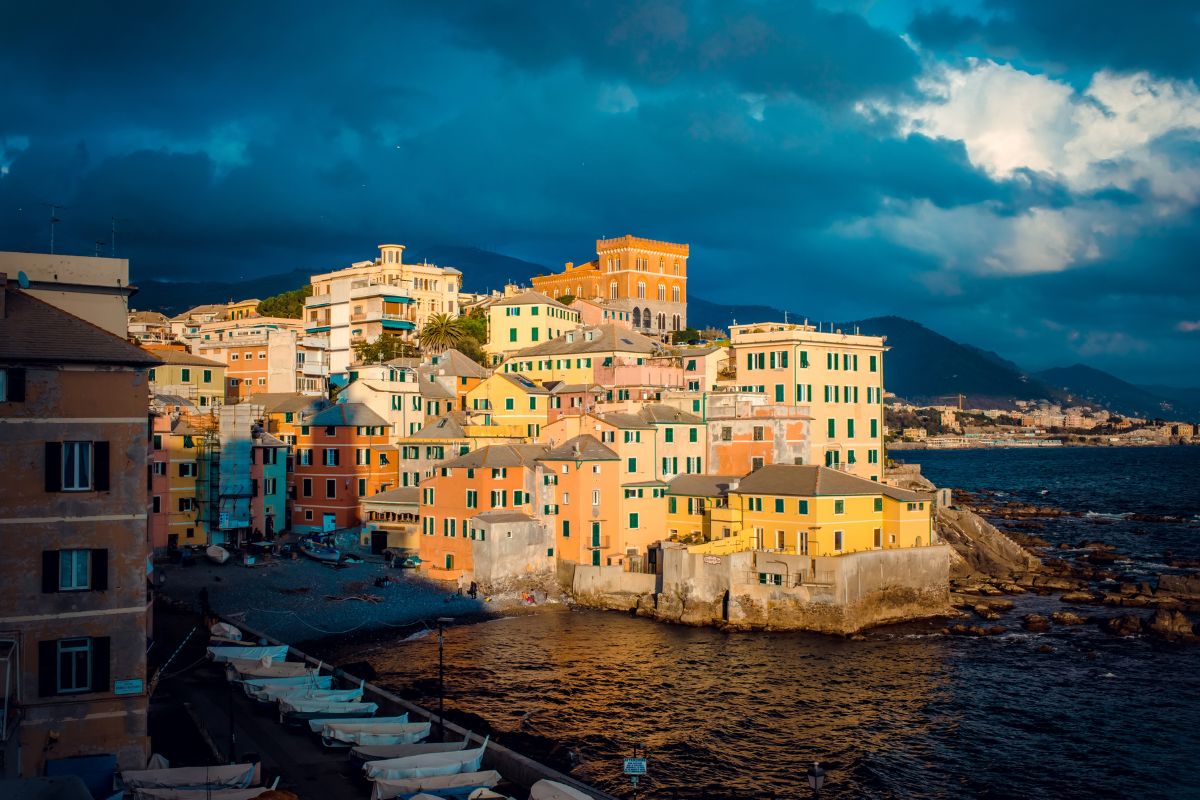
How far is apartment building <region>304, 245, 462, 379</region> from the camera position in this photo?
128625mm

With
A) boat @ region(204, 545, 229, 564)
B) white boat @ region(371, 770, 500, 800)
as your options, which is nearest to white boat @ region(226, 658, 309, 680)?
white boat @ region(371, 770, 500, 800)

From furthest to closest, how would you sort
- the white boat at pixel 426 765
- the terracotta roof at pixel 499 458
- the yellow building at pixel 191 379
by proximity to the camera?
the yellow building at pixel 191 379 → the terracotta roof at pixel 499 458 → the white boat at pixel 426 765

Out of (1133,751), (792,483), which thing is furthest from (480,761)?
(792,483)

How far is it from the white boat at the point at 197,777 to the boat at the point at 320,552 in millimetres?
44752

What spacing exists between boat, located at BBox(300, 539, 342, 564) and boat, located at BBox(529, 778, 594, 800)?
155ft

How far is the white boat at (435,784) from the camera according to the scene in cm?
3247

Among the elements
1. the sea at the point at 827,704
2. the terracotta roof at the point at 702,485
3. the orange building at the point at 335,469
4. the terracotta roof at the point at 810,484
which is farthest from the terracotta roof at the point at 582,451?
the orange building at the point at 335,469

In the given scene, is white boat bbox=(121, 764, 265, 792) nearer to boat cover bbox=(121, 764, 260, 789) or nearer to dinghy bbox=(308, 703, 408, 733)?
boat cover bbox=(121, 764, 260, 789)

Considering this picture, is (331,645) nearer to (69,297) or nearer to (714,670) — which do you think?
(714,670)

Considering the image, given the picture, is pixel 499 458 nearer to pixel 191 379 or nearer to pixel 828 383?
pixel 828 383

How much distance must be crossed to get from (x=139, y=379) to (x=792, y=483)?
47.5 m

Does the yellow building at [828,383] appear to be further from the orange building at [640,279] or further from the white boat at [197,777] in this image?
the orange building at [640,279]

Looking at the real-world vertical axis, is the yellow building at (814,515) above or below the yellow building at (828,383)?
below

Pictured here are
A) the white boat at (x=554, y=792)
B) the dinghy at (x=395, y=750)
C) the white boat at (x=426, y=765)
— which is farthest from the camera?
the dinghy at (x=395, y=750)
